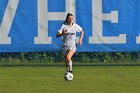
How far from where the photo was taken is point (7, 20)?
69.3ft

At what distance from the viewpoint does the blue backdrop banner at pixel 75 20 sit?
21141 mm

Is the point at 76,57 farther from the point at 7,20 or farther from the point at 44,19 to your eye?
the point at 7,20
